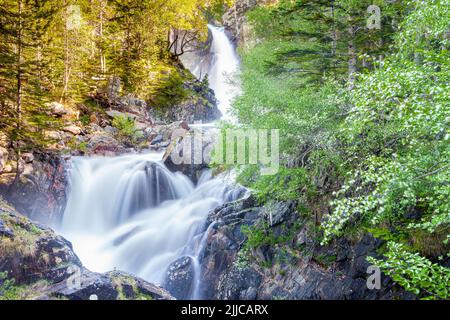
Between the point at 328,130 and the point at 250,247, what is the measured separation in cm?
449

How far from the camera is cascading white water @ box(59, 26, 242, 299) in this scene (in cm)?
1149

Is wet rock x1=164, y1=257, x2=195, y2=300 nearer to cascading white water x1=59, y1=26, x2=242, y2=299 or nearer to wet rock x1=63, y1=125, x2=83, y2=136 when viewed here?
cascading white water x1=59, y1=26, x2=242, y2=299

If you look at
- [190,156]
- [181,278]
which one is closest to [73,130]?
[190,156]

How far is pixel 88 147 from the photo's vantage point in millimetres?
17109

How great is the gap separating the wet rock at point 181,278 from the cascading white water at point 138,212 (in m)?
0.14

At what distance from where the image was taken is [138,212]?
14.5 metres

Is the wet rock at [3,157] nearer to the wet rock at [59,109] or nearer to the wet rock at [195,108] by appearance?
the wet rock at [59,109]

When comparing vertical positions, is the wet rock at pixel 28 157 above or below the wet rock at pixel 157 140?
below

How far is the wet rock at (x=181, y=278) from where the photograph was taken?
1022 centimetres

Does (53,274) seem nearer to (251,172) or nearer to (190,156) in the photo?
(251,172)

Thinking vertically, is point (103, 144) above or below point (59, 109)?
below

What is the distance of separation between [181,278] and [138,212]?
5.05 meters

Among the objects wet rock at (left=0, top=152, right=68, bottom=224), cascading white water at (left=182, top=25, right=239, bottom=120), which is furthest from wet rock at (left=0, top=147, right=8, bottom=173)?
cascading white water at (left=182, top=25, right=239, bottom=120)

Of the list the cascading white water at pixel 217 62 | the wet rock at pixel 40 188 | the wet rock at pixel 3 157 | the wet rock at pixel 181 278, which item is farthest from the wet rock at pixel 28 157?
the cascading white water at pixel 217 62
